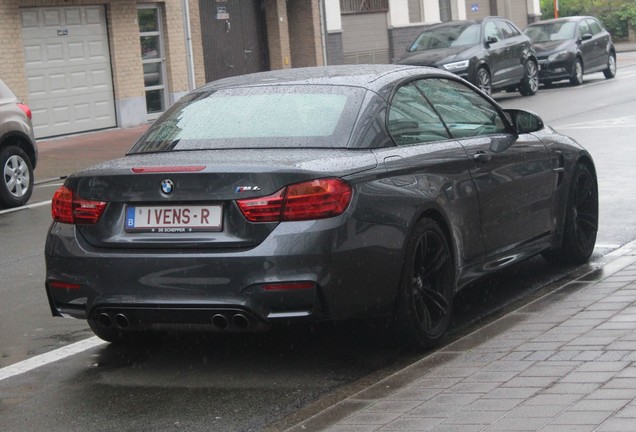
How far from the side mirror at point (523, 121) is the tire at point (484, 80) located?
739 inches

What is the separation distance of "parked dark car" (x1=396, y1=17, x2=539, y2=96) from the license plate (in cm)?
2016

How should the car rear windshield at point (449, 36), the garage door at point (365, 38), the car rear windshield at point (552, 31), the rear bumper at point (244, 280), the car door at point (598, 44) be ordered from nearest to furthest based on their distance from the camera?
the rear bumper at point (244, 280) < the car rear windshield at point (449, 36) < the car rear windshield at point (552, 31) < the car door at point (598, 44) < the garage door at point (365, 38)

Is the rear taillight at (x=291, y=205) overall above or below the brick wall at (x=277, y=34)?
below

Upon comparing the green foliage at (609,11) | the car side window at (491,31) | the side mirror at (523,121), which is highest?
the green foliage at (609,11)

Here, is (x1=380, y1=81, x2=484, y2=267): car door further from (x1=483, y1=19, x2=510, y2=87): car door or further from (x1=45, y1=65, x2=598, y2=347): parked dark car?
(x1=483, y1=19, x2=510, y2=87): car door

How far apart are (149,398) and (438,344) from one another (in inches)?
63.4

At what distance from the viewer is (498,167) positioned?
300 inches

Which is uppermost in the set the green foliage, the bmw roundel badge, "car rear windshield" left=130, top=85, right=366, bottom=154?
the green foliage

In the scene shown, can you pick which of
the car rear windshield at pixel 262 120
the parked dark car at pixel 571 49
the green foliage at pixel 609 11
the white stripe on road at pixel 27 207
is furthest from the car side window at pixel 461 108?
the green foliage at pixel 609 11

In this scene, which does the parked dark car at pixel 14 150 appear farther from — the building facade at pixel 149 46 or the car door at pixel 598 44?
the car door at pixel 598 44

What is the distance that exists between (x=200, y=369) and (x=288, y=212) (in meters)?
1.08

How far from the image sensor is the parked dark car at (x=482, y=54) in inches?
1046

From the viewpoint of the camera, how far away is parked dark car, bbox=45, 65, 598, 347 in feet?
19.9

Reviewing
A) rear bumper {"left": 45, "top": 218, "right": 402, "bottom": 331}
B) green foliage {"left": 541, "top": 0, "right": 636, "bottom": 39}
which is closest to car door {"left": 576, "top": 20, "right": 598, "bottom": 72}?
green foliage {"left": 541, "top": 0, "right": 636, "bottom": 39}
